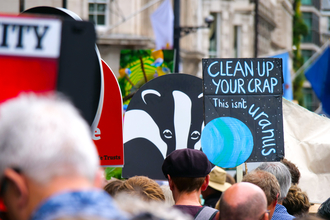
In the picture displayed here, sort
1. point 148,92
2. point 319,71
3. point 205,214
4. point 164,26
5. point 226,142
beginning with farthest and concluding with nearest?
point 164,26, point 319,71, point 148,92, point 226,142, point 205,214

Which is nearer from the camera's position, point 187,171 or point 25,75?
point 25,75

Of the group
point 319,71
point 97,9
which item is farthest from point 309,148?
point 97,9

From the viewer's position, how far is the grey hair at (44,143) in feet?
3.46

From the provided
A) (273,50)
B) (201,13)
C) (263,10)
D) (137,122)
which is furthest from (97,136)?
(273,50)

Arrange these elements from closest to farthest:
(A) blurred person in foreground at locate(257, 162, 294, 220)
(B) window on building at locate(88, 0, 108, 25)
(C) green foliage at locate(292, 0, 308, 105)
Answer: (A) blurred person in foreground at locate(257, 162, 294, 220) → (B) window on building at locate(88, 0, 108, 25) → (C) green foliage at locate(292, 0, 308, 105)

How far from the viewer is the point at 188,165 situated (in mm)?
3043

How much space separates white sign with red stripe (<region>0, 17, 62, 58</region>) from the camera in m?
1.63

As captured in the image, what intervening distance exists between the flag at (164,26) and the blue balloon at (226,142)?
1113cm

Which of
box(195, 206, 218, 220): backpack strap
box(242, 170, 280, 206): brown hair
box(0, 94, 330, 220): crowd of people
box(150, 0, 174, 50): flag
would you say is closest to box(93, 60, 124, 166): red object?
box(195, 206, 218, 220): backpack strap

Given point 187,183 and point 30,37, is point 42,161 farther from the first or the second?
point 187,183

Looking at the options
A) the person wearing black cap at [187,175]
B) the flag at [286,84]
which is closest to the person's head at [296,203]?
the person wearing black cap at [187,175]

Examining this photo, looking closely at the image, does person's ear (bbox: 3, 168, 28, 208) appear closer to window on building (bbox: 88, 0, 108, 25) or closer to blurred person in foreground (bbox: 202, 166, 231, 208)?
blurred person in foreground (bbox: 202, 166, 231, 208)

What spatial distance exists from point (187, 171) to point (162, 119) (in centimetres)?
135

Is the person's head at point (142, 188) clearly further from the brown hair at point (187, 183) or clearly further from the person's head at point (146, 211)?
the person's head at point (146, 211)
